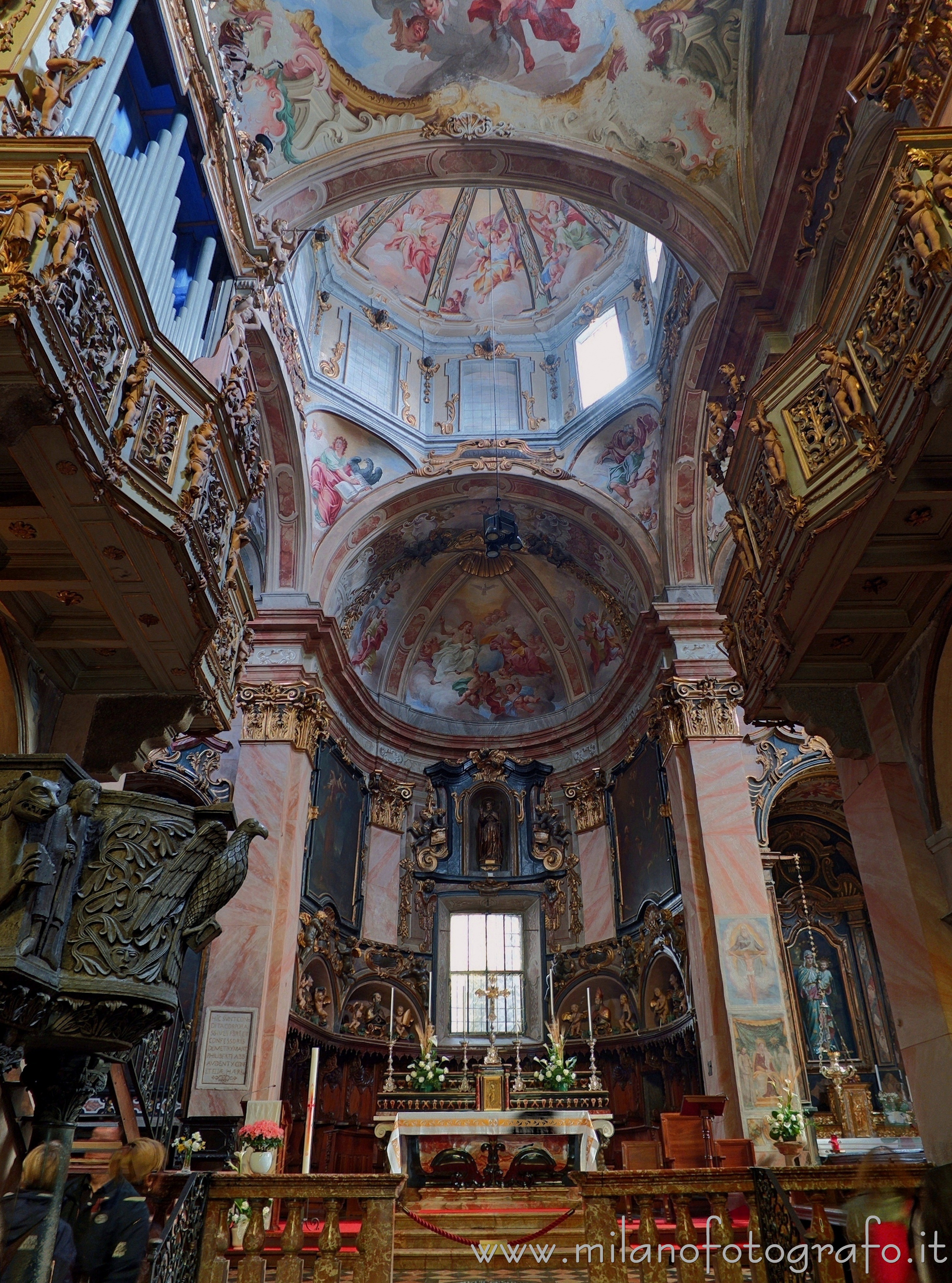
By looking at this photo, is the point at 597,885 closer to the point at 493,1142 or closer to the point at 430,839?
the point at 430,839

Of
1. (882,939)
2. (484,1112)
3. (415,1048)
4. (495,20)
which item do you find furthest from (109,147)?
(415,1048)

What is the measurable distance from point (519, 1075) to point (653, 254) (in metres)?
14.5

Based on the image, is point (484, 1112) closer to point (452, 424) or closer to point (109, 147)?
point (109, 147)

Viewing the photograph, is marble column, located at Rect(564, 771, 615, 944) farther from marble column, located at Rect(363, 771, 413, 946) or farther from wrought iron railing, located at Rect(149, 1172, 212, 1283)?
wrought iron railing, located at Rect(149, 1172, 212, 1283)

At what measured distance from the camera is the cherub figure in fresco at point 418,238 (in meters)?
19.1

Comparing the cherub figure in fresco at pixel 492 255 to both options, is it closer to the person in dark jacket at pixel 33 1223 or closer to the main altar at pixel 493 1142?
the main altar at pixel 493 1142

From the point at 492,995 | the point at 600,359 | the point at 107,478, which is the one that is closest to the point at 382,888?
the point at 492,995

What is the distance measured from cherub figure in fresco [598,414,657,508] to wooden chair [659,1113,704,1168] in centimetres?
1050

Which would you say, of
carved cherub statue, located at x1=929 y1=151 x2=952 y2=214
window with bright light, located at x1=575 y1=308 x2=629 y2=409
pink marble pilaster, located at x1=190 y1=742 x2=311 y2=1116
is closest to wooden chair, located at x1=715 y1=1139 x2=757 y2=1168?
pink marble pilaster, located at x1=190 y1=742 x2=311 y2=1116

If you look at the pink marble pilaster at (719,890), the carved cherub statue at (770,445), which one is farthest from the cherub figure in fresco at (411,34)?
the pink marble pilaster at (719,890)

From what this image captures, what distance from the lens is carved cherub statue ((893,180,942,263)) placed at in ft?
16.6

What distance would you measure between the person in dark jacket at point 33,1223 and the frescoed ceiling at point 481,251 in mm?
17331

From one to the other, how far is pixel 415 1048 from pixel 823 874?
968 centimetres

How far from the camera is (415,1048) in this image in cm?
1650
